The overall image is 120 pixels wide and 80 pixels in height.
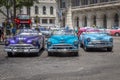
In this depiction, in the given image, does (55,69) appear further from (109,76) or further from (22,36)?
(22,36)

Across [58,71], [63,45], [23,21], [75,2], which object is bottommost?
[58,71]

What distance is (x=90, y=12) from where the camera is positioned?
75.7 metres

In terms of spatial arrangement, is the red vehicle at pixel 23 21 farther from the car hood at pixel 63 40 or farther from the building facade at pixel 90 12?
the car hood at pixel 63 40

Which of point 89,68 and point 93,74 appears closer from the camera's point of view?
point 93,74

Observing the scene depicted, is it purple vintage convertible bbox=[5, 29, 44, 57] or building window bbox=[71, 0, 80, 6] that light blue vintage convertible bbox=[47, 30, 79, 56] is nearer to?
purple vintage convertible bbox=[5, 29, 44, 57]

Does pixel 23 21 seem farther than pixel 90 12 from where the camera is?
No

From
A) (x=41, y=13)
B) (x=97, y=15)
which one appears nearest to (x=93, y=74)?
(x=97, y=15)

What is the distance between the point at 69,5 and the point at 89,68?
228 feet

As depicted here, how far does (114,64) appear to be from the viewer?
51.3 ft

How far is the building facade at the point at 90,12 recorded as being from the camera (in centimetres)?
6838

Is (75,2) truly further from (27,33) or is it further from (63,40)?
(63,40)

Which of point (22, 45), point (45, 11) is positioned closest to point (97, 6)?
point (45, 11)

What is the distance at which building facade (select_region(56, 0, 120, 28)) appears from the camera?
68375 millimetres

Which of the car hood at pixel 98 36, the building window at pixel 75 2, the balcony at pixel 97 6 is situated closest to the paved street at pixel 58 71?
the car hood at pixel 98 36
